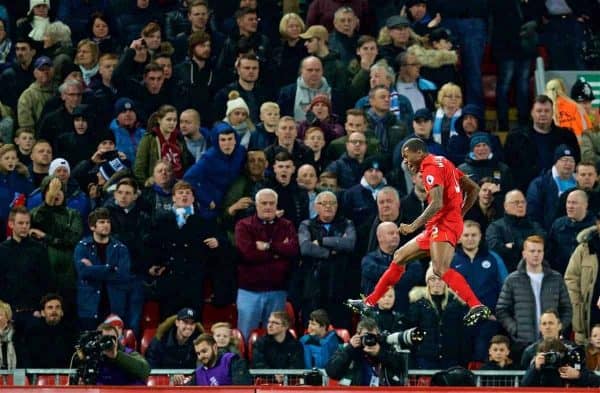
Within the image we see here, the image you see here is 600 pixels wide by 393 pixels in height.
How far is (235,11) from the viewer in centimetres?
3009

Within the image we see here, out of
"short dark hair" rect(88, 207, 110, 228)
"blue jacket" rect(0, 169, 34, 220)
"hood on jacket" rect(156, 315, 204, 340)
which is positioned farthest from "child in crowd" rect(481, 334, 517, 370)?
"blue jacket" rect(0, 169, 34, 220)

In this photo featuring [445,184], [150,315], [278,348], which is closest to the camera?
[445,184]

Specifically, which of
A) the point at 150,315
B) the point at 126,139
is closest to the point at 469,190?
the point at 150,315

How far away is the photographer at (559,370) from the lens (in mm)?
22875

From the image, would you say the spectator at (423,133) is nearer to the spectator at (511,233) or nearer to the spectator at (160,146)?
the spectator at (511,233)

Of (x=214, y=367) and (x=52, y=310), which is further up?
(x=52, y=310)

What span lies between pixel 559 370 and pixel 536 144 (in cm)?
499

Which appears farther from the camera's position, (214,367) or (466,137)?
(466,137)

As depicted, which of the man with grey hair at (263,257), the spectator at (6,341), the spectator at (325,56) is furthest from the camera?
the spectator at (325,56)

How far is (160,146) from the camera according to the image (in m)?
27.0

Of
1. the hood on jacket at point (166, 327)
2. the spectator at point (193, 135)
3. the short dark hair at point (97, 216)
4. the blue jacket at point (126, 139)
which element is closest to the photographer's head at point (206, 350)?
the hood on jacket at point (166, 327)

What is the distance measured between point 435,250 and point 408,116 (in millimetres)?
6227

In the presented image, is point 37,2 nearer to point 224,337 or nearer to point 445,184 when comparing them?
point 224,337

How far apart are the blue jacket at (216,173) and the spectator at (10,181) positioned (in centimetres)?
191
